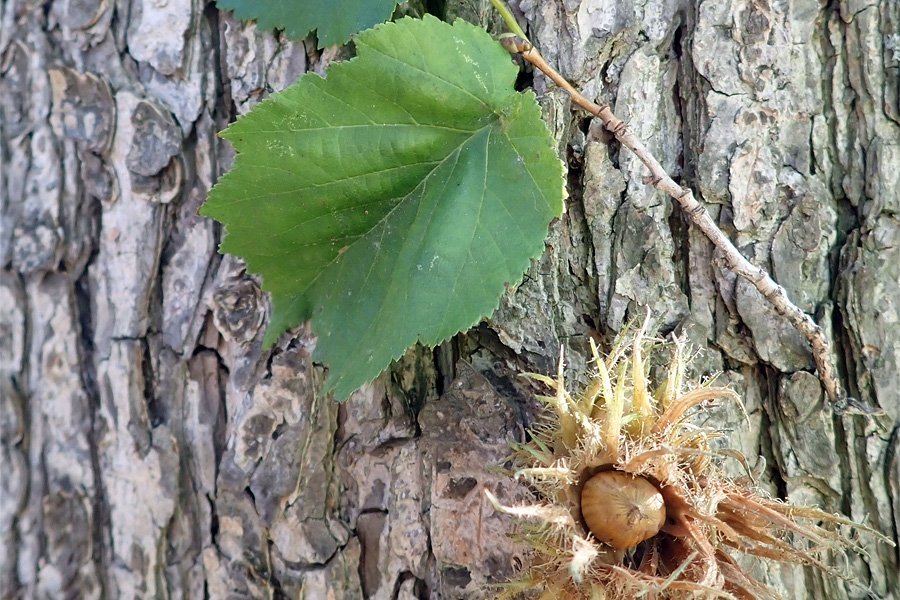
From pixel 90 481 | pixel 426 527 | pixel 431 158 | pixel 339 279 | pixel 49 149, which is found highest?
pixel 49 149

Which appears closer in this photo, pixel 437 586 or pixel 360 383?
pixel 360 383

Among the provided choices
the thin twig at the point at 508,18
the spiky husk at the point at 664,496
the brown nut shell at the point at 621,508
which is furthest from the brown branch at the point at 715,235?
the brown nut shell at the point at 621,508

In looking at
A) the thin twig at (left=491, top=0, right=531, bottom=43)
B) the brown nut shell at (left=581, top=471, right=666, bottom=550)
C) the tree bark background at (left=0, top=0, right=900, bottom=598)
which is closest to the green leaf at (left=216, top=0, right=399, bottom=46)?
the tree bark background at (left=0, top=0, right=900, bottom=598)

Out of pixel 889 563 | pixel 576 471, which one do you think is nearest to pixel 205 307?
pixel 576 471

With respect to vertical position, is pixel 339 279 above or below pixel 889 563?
above

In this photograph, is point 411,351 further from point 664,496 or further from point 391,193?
point 664,496

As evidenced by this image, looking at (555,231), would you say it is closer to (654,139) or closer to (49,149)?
(654,139)

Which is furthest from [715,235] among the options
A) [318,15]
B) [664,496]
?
[318,15]
